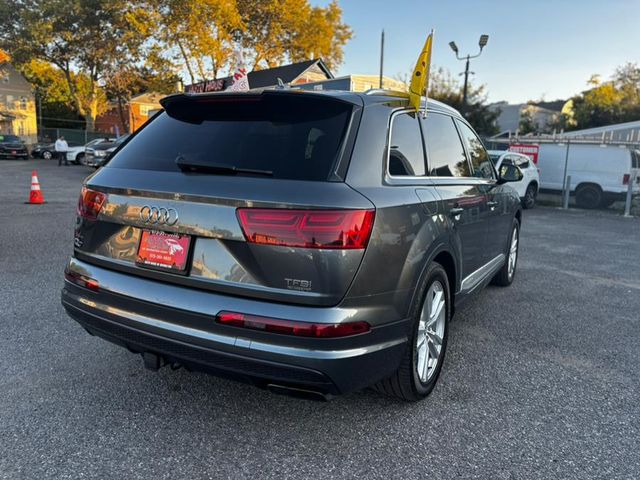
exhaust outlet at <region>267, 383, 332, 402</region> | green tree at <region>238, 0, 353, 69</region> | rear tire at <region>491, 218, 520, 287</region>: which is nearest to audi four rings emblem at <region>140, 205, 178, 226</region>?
exhaust outlet at <region>267, 383, 332, 402</region>

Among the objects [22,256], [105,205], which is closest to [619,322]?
[105,205]

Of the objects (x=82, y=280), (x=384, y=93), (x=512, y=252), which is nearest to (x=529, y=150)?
(x=512, y=252)

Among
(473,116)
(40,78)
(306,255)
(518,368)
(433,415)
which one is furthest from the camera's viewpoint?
(40,78)

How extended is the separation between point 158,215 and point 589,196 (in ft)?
50.8

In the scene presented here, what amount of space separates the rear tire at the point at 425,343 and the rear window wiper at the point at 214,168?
42.6 inches

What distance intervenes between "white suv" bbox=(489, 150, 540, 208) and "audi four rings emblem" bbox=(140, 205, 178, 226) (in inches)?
478

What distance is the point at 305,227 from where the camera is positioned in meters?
2.24

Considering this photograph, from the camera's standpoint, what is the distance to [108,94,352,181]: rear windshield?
97.1 inches

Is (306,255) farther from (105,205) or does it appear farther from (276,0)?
(276,0)

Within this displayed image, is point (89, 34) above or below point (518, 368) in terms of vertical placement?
above

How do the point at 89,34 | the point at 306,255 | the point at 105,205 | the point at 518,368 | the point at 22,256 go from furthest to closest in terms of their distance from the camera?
the point at 89,34, the point at 22,256, the point at 518,368, the point at 105,205, the point at 306,255

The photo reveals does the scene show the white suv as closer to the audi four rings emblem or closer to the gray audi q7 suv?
the gray audi q7 suv

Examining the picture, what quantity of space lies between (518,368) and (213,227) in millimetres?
2547

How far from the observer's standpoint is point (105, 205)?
274 cm
